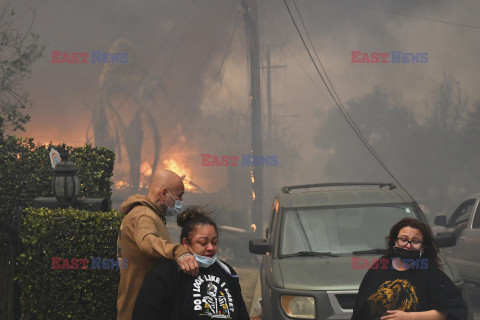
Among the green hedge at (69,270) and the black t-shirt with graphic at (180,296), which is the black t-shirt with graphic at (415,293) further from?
the green hedge at (69,270)


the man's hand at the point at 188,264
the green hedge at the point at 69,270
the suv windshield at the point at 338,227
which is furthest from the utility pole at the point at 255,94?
the man's hand at the point at 188,264

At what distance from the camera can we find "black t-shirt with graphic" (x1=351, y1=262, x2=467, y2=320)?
420 cm

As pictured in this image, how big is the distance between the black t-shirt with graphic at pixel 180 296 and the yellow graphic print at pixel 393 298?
3.62 feet

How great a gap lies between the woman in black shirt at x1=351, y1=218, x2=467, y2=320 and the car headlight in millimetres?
2291

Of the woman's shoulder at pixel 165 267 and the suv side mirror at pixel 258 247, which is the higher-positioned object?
the woman's shoulder at pixel 165 267

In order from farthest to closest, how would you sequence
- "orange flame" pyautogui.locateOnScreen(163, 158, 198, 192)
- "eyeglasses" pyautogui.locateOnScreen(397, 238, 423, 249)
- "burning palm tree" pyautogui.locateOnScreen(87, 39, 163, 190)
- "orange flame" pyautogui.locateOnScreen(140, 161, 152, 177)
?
1. "burning palm tree" pyautogui.locateOnScreen(87, 39, 163, 190)
2. "orange flame" pyautogui.locateOnScreen(140, 161, 152, 177)
3. "orange flame" pyautogui.locateOnScreen(163, 158, 198, 192)
4. "eyeglasses" pyautogui.locateOnScreen(397, 238, 423, 249)

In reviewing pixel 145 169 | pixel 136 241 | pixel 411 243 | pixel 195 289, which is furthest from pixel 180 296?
pixel 145 169

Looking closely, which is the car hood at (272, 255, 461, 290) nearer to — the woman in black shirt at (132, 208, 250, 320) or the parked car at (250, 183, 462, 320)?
the parked car at (250, 183, 462, 320)

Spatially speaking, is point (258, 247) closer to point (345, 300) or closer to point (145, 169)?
point (345, 300)

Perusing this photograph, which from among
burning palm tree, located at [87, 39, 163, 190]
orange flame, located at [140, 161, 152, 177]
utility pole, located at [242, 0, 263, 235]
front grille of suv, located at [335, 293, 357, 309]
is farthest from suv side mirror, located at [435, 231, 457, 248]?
orange flame, located at [140, 161, 152, 177]

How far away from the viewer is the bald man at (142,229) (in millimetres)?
4074

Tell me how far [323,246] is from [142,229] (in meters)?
4.01

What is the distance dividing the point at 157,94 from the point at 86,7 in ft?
53.2

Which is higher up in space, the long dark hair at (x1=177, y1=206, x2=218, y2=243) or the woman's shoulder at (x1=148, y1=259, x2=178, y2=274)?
the long dark hair at (x1=177, y1=206, x2=218, y2=243)
